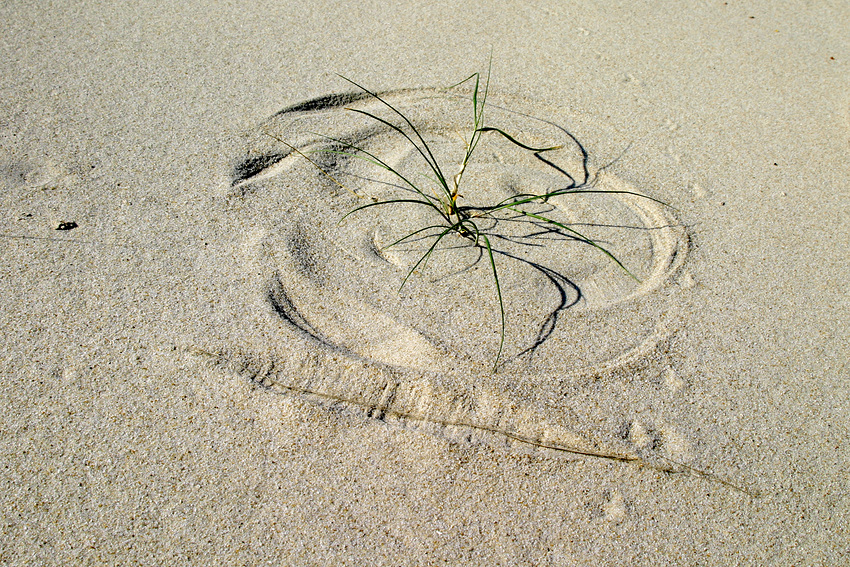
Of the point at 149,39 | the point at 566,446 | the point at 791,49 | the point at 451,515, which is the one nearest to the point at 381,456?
the point at 451,515

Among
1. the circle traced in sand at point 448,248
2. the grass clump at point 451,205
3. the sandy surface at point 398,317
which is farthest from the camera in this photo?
the grass clump at point 451,205

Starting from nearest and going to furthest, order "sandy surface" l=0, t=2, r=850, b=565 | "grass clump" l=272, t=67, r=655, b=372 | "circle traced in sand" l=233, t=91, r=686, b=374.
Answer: "sandy surface" l=0, t=2, r=850, b=565 → "circle traced in sand" l=233, t=91, r=686, b=374 → "grass clump" l=272, t=67, r=655, b=372

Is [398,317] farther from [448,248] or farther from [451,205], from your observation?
[451,205]

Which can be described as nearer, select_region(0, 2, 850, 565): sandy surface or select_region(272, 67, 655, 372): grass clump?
select_region(0, 2, 850, 565): sandy surface

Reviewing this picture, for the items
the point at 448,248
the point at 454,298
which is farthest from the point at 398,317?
the point at 448,248

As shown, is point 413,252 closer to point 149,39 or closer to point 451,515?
point 451,515

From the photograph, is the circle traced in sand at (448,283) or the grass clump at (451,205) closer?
the circle traced in sand at (448,283)

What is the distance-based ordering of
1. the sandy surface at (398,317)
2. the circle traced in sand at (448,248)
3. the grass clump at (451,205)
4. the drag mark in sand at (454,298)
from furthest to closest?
the grass clump at (451,205) < the circle traced in sand at (448,248) < the drag mark in sand at (454,298) < the sandy surface at (398,317)
